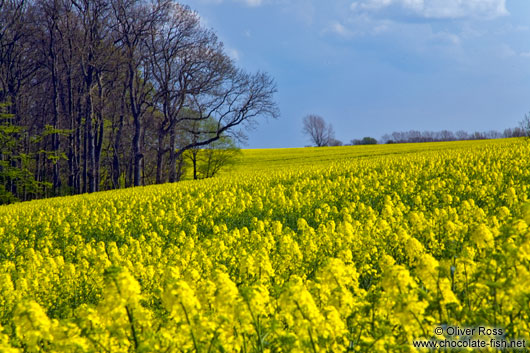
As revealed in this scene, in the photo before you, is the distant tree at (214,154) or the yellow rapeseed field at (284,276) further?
the distant tree at (214,154)

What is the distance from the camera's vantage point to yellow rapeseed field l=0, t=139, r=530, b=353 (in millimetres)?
2961

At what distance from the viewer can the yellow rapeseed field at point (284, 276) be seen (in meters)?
2.96

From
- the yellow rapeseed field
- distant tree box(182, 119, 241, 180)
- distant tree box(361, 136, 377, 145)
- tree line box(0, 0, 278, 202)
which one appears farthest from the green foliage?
distant tree box(361, 136, 377, 145)

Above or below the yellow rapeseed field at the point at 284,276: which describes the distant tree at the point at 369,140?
above

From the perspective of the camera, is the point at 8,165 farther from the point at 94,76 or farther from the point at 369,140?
the point at 369,140

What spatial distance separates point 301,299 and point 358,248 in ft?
13.8

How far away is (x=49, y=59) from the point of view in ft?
121

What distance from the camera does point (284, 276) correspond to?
5.71 meters

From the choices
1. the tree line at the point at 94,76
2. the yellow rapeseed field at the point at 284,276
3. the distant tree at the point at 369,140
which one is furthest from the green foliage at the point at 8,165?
the distant tree at the point at 369,140

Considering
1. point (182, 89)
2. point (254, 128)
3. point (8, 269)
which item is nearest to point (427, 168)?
point (8, 269)

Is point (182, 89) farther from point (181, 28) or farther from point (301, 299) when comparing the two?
point (301, 299)

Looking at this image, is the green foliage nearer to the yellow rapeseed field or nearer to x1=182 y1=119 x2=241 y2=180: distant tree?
the yellow rapeseed field

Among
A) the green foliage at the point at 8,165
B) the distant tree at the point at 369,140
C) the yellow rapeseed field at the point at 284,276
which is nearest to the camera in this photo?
the yellow rapeseed field at the point at 284,276

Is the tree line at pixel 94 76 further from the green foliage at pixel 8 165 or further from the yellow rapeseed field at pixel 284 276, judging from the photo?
the yellow rapeseed field at pixel 284 276
